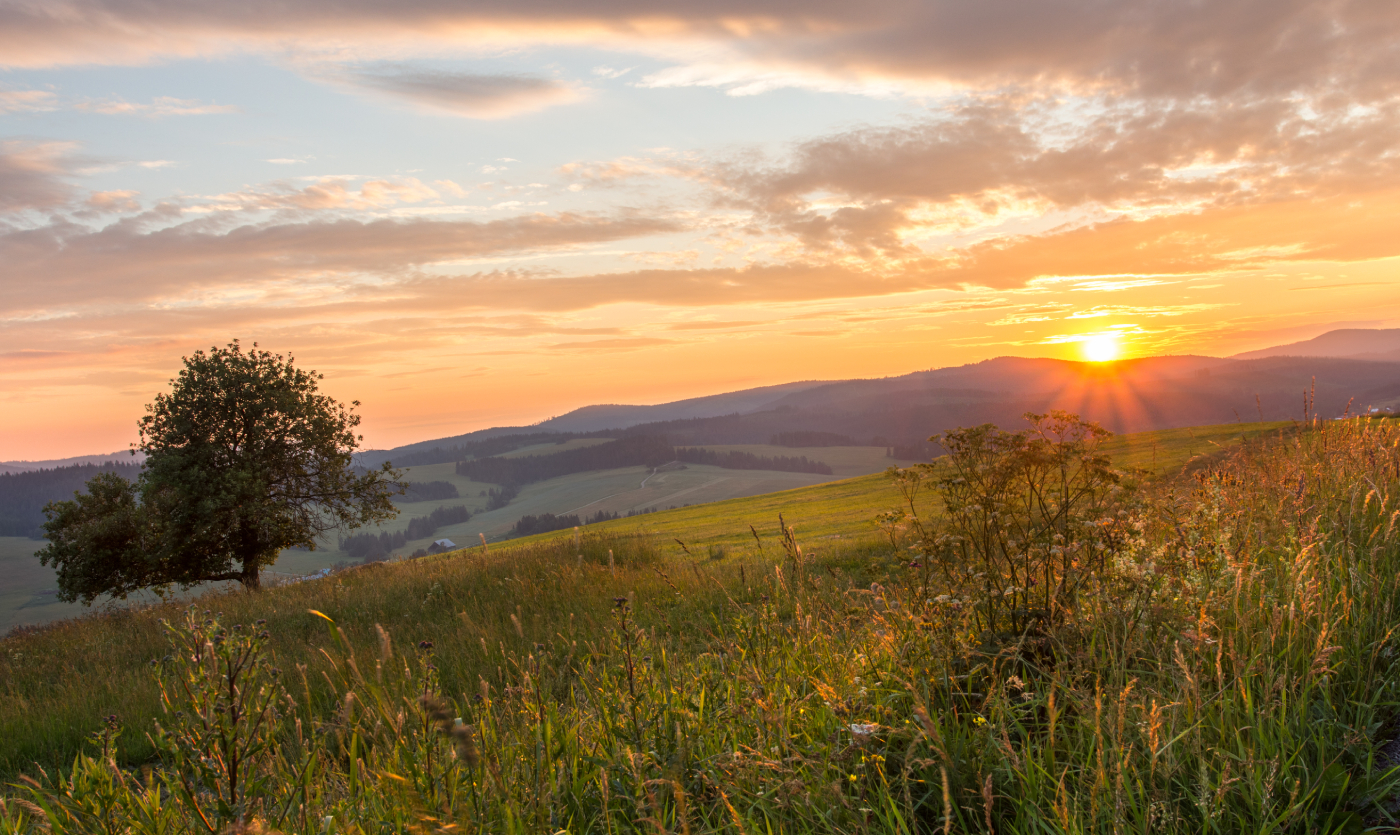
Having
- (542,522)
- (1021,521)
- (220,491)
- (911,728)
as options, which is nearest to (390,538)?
(542,522)

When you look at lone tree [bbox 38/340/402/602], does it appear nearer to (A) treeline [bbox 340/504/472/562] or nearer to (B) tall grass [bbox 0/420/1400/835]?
(B) tall grass [bbox 0/420/1400/835]

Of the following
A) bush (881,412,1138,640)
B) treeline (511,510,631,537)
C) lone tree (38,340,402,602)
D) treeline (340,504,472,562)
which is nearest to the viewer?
bush (881,412,1138,640)

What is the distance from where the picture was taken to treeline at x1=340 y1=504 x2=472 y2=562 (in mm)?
170750

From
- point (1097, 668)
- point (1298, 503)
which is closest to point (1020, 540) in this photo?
point (1097, 668)

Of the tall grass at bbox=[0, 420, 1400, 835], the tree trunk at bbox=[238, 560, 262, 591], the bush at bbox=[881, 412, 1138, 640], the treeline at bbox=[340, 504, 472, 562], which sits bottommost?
the treeline at bbox=[340, 504, 472, 562]

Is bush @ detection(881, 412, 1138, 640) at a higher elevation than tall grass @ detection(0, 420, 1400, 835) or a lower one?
higher

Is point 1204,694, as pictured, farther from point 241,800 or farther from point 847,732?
point 241,800

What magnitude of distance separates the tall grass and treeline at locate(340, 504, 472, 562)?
175196mm

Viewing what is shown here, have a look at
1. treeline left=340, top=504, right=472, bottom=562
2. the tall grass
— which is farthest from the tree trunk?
treeline left=340, top=504, right=472, bottom=562

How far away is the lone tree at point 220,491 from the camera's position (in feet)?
78.1

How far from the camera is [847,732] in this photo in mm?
3549

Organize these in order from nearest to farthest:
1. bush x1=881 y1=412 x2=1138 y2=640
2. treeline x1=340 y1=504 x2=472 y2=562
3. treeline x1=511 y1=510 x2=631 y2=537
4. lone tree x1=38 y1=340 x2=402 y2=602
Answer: bush x1=881 y1=412 x2=1138 y2=640
lone tree x1=38 y1=340 x2=402 y2=602
treeline x1=511 y1=510 x2=631 y2=537
treeline x1=340 y1=504 x2=472 y2=562

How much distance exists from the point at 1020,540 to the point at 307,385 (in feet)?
89.8

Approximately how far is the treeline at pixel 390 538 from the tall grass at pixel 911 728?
6897 inches
